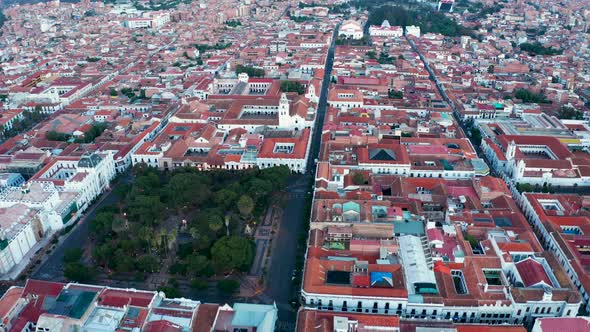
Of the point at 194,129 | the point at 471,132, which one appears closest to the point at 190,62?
the point at 194,129

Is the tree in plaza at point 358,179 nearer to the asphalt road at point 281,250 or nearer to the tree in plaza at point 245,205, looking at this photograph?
the asphalt road at point 281,250

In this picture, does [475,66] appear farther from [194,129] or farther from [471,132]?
[194,129]

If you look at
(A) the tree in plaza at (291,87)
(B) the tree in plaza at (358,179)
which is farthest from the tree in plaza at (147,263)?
(A) the tree in plaza at (291,87)

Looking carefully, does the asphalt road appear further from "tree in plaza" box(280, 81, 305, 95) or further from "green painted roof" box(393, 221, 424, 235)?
"tree in plaza" box(280, 81, 305, 95)

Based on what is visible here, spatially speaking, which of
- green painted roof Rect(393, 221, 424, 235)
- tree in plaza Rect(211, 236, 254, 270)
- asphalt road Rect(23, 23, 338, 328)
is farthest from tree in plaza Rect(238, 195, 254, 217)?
green painted roof Rect(393, 221, 424, 235)

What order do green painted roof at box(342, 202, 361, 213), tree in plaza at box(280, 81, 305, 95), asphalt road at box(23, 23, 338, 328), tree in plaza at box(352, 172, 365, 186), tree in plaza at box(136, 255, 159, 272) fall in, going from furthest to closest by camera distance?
tree in plaza at box(280, 81, 305, 95) → tree in plaza at box(352, 172, 365, 186) → green painted roof at box(342, 202, 361, 213) → tree in plaza at box(136, 255, 159, 272) → asphalt road at box(23, 23, 338, 328)

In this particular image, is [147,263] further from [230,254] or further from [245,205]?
[245,205]

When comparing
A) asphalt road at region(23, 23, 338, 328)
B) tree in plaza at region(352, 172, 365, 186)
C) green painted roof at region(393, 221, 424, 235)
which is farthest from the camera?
tree in plaza at region(352, 172, 365, 186)

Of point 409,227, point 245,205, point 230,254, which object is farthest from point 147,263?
point 409,227
